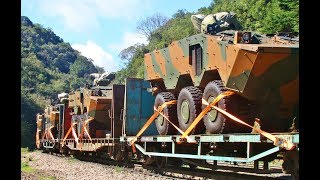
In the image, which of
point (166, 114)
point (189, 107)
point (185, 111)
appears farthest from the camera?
point (166, 114)

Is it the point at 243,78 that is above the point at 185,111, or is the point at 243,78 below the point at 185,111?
above

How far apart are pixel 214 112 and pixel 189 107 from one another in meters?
0.95

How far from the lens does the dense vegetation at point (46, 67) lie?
7182 centimetres

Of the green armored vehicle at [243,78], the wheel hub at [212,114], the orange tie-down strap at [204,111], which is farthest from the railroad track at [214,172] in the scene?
the wheel hub at [212,114]

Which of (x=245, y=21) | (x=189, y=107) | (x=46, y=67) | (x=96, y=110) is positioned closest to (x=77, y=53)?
(x=46, y=67)

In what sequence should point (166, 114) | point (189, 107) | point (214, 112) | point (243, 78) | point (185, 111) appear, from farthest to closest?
point (166, 114)
point (185, 111)
point (189, 107)
point (214, 112)
point (243, 78)

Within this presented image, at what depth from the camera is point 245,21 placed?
3994 centimetres

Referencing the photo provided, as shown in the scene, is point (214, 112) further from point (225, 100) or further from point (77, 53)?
point (77, 53)

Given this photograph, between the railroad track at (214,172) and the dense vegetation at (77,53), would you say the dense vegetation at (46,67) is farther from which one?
the railroad track at (214,172)

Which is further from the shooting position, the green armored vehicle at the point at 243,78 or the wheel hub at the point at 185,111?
the wheel hub at the point at 185,111

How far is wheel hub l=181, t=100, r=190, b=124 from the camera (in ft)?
31.1

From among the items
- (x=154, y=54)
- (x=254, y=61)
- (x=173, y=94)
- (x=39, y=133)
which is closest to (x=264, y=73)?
(x=254, y=61)

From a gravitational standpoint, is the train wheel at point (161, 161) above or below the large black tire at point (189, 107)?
below
